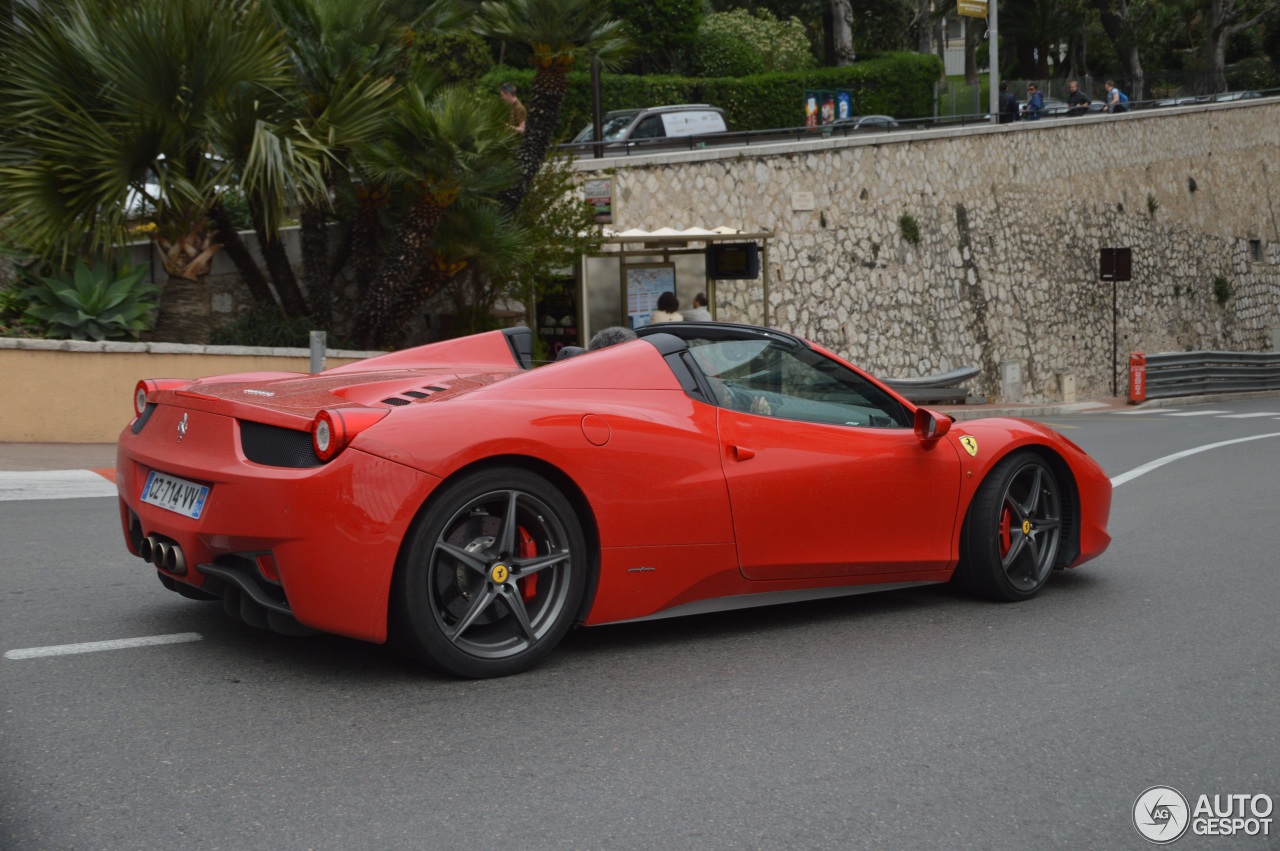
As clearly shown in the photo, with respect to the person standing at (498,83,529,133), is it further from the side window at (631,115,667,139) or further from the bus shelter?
the side window at (631,115,667,139)

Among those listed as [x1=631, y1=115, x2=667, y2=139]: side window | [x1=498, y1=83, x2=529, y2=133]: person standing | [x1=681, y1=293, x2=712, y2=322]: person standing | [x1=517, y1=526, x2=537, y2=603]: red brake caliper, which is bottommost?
[x1=517, y1=526, x2=537, y2=603]: red brake caliper

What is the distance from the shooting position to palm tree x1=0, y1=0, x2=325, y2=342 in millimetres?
12523

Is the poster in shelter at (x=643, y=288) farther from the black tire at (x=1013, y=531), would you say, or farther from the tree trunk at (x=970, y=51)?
the tree trunk at (x=970, y=51)

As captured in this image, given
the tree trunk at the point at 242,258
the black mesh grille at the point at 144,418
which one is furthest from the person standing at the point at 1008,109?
the black mesh grille at the point at 144,418

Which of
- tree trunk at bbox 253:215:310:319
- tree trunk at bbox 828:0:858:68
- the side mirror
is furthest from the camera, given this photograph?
tree trunk at bbox 828:0:858:68

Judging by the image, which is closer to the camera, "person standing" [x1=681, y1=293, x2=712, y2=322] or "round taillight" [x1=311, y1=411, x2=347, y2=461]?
"round taillight" [x1=311, y1=411, x2=347, y2=461]

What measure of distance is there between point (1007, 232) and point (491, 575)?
31954 millimetres

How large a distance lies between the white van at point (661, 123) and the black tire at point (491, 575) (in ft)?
80.1

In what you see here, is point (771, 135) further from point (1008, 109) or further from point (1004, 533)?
point (1004, 533)

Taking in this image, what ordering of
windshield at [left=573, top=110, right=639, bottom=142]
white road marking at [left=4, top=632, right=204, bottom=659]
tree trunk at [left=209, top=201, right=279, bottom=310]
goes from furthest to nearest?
windshield at [left=573, top=110, right=639, bottom=142]
tree trunk at [left=209, top=201, right=279, bottom=310]
white road marking at [left=4, top=632, right=204, bottom=659]

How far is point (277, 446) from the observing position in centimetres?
457

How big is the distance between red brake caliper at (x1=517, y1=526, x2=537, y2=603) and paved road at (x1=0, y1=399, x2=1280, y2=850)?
0.31 m

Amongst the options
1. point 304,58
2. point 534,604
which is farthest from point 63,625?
point 304,58

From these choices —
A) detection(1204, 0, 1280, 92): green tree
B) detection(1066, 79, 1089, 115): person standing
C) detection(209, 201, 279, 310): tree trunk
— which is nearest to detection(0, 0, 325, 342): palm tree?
detection(209, 201, 279, 310): tree trunk
